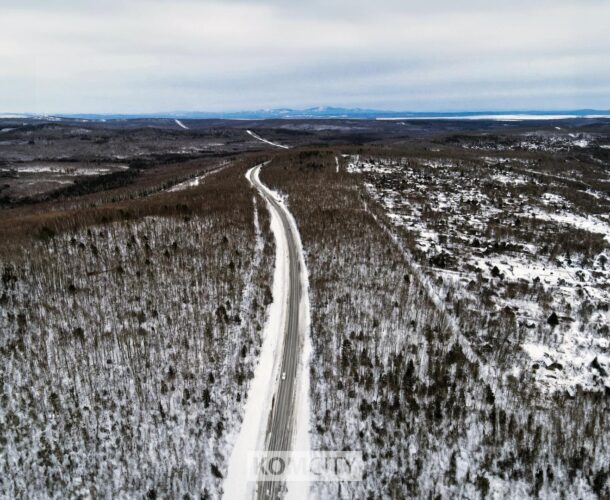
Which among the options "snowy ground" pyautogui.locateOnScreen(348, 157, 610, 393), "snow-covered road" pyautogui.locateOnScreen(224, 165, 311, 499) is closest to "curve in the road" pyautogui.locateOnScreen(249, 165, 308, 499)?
"snow-covered road" pyautogui.locateOnScreen(224, 165, 311, 499)

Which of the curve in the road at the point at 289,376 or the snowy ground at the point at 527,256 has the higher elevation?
the snowy ground at the point at 527,256

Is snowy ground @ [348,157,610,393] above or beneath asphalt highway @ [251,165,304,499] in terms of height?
above

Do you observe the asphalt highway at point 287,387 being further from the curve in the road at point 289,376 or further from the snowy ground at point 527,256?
the snowy ground at point 527,256

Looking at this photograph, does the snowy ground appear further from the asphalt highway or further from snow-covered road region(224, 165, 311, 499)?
the asphalt highway

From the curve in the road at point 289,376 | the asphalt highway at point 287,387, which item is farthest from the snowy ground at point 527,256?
the asphalt highway at point 287,387

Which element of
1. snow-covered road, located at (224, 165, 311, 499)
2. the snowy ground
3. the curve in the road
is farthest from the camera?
the snowy ground

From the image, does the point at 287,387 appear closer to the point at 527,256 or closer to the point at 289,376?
the point at 289,376

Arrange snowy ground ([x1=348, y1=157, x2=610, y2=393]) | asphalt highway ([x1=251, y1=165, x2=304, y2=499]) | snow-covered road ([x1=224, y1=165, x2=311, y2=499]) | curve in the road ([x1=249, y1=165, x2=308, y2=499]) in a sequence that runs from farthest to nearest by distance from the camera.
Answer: snowy ground ([x1=348, y1=157, x2=610, y2=393]), curve in the road ([x1=249, y1=165, x2=308, y2=499]), snow-covered road ([x1=224, y1=165, x2=311, y2=499]), asphalt highway ([x1=251, y1=165, x2=304, y2=499])

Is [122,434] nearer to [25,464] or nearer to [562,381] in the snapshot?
[25,464]
